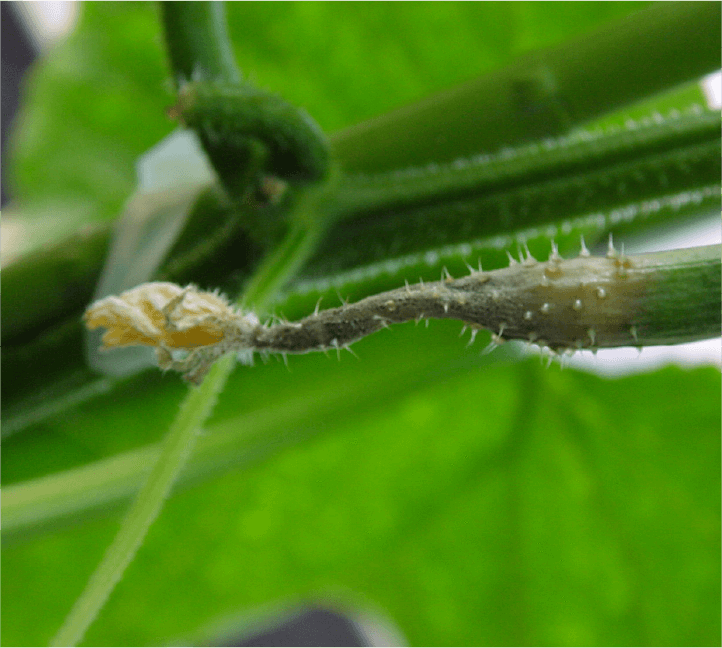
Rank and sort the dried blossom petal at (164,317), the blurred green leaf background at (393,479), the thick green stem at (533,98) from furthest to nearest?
the blurred green leaf background at (393,479), the thick green stem at (533,98), the dried blossom petal at (164,317)

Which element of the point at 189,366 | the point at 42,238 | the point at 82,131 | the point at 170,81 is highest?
the point at 82,131

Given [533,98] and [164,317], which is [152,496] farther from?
[533,98]

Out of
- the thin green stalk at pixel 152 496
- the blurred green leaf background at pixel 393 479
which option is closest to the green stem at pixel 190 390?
the thin green stalk at pixel 152 496

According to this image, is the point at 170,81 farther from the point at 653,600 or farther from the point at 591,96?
the point at 653,600

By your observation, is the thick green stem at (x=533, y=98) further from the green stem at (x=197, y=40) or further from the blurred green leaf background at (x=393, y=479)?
the blurred green leaf background at (x=393, y=479)

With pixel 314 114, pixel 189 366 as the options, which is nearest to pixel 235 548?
pixel 314 114

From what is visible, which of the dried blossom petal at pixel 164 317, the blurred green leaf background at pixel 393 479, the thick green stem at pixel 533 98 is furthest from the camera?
the blurred green leaf background at pixel 393 479
